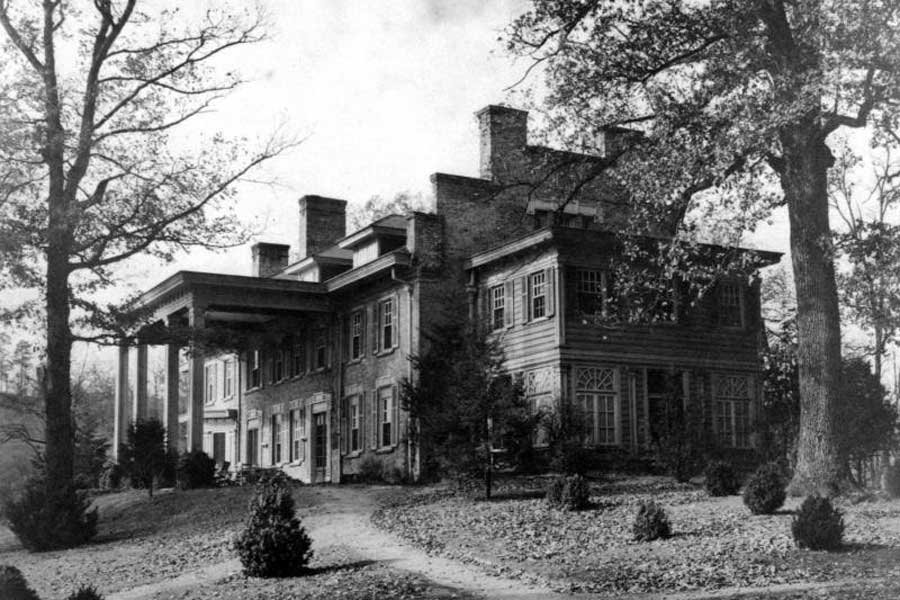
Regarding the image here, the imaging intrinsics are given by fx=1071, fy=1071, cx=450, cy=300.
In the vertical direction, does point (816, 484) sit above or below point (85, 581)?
above

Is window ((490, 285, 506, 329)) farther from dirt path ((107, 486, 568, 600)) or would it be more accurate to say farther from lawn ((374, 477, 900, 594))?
lawn ((374, 477, 900, 594))

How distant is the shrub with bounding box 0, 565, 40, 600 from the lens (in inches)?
476

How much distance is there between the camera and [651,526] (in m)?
16.8

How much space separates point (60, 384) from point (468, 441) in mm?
9997

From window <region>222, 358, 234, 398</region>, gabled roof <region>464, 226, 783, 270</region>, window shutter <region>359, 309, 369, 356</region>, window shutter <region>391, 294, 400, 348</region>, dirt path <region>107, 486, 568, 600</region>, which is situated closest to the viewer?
dirt path <region>107, 486, 568, 600</region>

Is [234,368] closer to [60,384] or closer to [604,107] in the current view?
[60,384]

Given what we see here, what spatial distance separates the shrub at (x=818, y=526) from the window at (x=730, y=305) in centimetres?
1766

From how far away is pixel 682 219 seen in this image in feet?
72.5

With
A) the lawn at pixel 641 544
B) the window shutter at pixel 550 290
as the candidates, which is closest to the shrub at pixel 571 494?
the lawn at pixel 641 544

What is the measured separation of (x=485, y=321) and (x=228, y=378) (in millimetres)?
21434

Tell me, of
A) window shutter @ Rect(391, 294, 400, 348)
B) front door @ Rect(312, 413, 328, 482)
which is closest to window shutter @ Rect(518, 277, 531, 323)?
window shutter @ Rect(391, 294, 400, 348)

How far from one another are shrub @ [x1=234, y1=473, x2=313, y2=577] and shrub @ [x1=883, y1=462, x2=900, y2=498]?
10.9 meters

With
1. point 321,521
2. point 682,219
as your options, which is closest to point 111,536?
point 321,521

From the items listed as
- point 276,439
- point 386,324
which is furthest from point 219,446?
point 386,324
